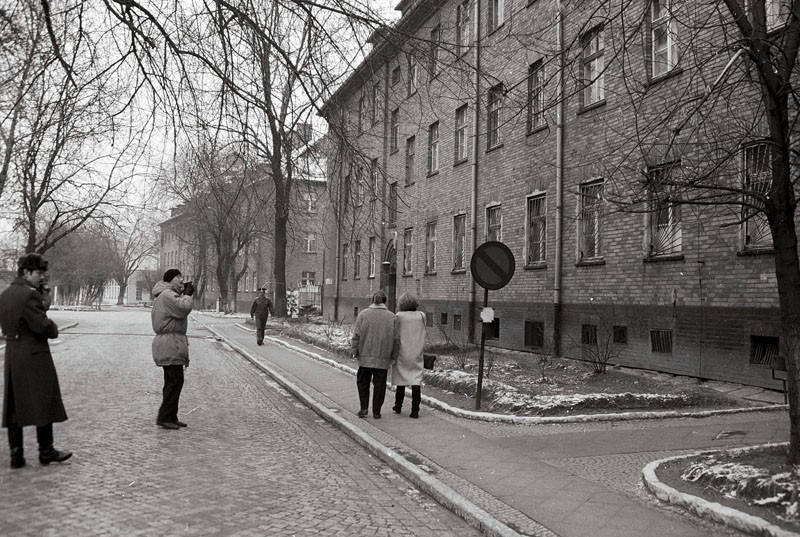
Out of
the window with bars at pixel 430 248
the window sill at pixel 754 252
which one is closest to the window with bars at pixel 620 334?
the window sill at pixel 754 252

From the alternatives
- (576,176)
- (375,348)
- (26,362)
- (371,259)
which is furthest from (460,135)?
(26,362)

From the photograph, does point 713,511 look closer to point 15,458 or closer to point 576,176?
point 15,458

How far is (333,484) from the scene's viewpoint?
20.4 feet

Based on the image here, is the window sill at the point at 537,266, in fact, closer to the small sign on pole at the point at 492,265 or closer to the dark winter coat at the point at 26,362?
the small sign on pole at the point at 492,265

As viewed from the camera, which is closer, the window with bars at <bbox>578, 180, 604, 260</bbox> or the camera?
the camera

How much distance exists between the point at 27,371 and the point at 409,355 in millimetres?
4796

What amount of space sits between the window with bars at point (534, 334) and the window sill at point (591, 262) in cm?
221

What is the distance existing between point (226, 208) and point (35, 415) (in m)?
4.40

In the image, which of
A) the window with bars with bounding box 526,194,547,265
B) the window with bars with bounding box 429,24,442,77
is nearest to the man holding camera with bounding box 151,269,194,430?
the window with bars with bounding box 429,24,442,77

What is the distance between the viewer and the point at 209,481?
241 inches

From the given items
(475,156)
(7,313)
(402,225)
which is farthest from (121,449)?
(402,225)

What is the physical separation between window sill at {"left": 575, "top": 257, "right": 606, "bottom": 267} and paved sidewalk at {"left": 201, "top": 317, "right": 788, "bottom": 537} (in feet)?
19.8

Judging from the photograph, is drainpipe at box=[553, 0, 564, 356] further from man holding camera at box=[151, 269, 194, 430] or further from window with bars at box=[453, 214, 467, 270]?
man holding camera at box=[151, 269, 194, 430]

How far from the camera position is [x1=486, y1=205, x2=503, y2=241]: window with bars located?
784 inches
